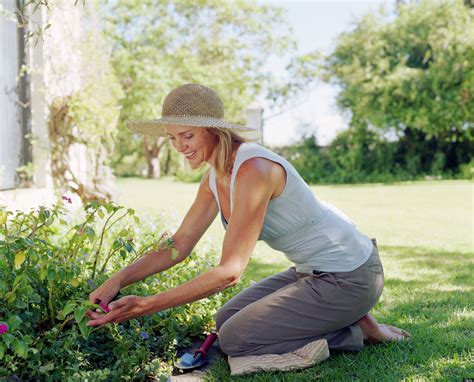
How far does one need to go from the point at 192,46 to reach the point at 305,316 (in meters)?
21.1

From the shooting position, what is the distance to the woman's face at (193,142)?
287cm

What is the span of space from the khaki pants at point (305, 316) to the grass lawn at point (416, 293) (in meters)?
0.11

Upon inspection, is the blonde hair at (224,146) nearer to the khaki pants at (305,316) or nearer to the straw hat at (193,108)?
the straw hat at (193,108)

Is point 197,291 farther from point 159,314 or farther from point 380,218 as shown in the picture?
point 380,218

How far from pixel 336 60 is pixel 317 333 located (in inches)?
779

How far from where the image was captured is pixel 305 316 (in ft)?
9.82

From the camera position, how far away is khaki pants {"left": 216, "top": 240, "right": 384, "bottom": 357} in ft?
9.79

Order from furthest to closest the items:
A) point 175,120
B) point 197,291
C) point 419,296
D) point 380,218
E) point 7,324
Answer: point 380,218 < point 419,296 < point 175,120 < point 197,291 < point 7,324

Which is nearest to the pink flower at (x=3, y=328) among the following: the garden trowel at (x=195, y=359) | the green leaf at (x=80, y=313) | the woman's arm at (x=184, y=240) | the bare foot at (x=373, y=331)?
the green leaf at (x=80, y=313)

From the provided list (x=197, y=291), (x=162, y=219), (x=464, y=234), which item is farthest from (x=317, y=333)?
(x=464, y=234)

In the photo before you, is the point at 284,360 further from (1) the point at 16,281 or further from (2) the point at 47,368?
(1) the point at 16,281

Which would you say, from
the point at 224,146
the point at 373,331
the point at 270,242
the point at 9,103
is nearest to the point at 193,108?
the point at 224,146

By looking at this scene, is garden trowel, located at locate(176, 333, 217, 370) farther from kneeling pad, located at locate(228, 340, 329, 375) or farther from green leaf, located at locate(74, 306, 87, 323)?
green leaf, located at locate(74, 306, 87, 323)

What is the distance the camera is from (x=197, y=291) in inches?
102
